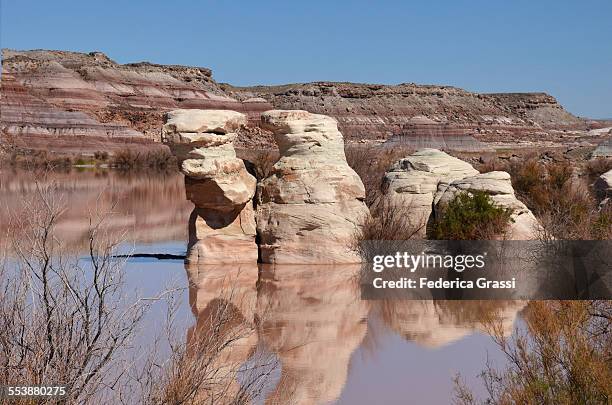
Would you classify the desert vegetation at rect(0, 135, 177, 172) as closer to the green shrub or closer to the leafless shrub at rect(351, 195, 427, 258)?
the leafless shrub at rect(351, 195, 427, 258)

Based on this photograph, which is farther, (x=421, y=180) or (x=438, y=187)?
(x=421, y=180)

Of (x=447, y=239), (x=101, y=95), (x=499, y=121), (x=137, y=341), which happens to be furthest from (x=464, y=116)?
(x=137, y=341)

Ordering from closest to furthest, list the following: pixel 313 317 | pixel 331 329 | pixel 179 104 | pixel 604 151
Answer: pixel 331 329
pixel 313 317
pixel 604 151
pixel 179 104

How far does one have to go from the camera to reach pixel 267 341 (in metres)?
10.0

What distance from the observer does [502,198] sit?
14.7 metres

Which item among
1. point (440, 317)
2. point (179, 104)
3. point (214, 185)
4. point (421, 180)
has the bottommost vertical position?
point (440, 317)

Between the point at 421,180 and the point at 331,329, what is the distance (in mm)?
5984

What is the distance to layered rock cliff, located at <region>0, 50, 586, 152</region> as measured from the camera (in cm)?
6000

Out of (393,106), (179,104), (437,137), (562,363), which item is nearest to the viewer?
(562,363)

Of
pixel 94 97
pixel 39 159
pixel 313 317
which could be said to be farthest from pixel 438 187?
pixel 94 97

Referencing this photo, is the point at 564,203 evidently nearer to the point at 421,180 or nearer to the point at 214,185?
the point at 421,180

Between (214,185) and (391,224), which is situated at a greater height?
(214,185)

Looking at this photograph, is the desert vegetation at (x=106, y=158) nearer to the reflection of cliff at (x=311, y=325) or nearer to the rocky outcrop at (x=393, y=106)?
the rocky outcrop at (x=393, y=106)

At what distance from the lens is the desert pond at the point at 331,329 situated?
855 cm
